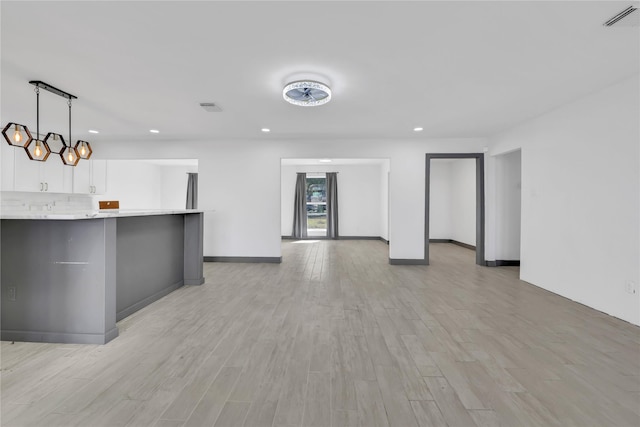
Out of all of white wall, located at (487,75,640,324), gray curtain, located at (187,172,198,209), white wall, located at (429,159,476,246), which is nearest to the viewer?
white wall, located at (487,75,640,324)

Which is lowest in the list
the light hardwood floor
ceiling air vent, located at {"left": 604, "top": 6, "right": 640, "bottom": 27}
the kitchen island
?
the light hardwood floor

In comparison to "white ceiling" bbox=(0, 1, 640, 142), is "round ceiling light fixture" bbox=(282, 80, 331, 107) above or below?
below

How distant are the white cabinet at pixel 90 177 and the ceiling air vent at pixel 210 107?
4064mm

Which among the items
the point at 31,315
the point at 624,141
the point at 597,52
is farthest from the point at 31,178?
the point at 624,141

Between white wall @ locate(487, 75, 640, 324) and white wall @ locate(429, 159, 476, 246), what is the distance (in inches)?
142

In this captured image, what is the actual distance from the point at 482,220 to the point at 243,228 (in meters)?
4.93

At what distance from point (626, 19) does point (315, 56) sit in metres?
2.36

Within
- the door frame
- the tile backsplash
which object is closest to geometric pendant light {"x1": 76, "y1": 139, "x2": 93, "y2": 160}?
the tile backsplash

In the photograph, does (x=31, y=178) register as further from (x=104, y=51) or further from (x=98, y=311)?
(x=98, y=311)

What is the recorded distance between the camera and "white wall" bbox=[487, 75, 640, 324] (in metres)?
2.94

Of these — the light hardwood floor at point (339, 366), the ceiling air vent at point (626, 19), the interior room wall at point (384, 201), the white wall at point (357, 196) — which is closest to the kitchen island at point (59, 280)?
the light hardwood floor at point (339, 366)

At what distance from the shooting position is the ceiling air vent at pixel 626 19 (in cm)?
198

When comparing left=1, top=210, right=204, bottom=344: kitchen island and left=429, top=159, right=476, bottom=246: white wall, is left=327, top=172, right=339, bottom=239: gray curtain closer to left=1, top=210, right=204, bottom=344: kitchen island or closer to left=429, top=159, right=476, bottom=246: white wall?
left=429, top=159, right=476, bottom=246: white wall

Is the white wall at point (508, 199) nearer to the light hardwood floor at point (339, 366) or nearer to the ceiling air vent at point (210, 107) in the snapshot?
the light hardwood floor at point (339, 366)
